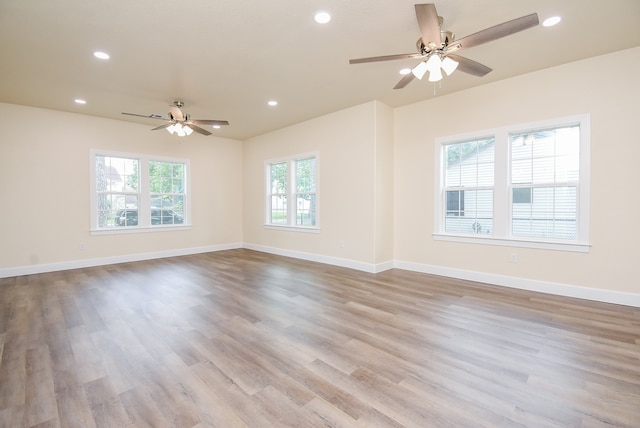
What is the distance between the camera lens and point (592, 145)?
355 centimetres

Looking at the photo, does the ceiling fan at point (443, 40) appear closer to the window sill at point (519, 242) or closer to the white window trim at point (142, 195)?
the window sill at point (519, 242)

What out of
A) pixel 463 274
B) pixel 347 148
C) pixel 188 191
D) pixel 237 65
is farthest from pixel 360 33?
pixel 188 191

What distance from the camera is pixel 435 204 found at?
4918mm

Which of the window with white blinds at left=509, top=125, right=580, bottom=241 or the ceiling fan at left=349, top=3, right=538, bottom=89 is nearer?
the ceiling fan at left=349, top=3, right=538, bottom=89

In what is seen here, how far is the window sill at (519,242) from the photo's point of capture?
3658mm

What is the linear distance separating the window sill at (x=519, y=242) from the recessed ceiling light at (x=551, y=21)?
2493 millimetres

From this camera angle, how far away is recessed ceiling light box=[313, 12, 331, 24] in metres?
2.68

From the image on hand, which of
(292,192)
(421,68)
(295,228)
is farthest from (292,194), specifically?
(421,68)

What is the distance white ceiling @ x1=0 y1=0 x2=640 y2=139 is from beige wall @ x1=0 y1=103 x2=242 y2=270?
1.87ft

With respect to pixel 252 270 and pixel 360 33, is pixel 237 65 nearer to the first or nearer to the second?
pixel 360 33

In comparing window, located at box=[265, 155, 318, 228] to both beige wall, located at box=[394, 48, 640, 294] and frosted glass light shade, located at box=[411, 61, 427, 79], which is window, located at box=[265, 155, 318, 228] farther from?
frosted glass light shade, located at box=[411, 61, 427, 79]

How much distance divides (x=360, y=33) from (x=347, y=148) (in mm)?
2508

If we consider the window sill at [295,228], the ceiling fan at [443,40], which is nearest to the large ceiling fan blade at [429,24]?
the ceiling fan at [443,40]

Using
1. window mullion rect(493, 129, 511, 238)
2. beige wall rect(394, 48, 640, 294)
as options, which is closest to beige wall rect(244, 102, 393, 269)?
beige wall rect(394, 48, 640, 294)
